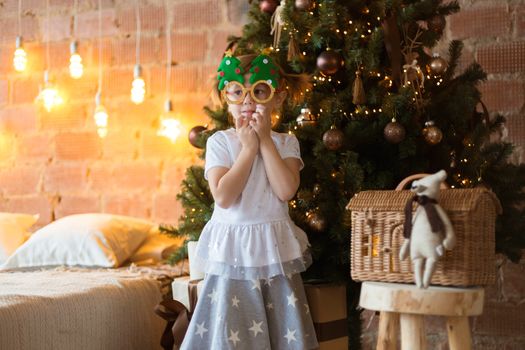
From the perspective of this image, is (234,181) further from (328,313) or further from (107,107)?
(107,107)

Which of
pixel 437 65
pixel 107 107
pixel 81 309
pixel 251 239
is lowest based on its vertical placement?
pixel 81 309

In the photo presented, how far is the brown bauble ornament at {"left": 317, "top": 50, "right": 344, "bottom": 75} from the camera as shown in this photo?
2.31 metres

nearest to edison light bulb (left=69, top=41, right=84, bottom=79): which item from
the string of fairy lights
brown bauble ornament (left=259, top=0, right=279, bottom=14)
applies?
the string of fairy lights

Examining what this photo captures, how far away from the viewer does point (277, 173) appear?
2.02 meters

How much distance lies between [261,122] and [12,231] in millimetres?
1709

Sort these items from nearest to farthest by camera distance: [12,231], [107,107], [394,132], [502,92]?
[394,132] → [502,92] → [12,231] → [107,107]

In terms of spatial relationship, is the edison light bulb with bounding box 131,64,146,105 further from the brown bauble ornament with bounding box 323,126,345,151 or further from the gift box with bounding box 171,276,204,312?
the brown bauble ornament with bounding box 323,126,345,151

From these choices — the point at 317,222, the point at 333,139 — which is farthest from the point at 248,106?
the point at 317,222

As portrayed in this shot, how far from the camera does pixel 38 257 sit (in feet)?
10.1

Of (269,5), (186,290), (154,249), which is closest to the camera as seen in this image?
(186,290)

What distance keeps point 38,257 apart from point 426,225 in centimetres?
186

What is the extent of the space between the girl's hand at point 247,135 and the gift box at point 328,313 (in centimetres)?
47

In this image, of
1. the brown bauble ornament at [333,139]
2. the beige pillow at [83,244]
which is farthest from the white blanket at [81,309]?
the brown bauble ornament at [333,139]

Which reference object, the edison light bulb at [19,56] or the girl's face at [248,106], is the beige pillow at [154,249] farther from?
the girl's face at [248,106]
